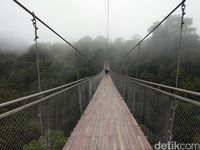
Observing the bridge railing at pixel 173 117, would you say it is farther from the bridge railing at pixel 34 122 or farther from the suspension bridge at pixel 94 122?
the bridge railing at pixel 34 122

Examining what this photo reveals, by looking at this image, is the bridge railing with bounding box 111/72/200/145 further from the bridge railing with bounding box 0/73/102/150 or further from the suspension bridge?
the bridge railing with bounding box 0/73/102/150

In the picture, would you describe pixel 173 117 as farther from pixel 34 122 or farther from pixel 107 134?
pixel 107 134

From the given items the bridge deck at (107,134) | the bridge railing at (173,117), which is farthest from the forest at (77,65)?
the bridge deck at (107,134)

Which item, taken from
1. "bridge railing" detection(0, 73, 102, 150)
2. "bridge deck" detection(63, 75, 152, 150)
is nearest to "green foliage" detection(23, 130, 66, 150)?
"bridge railing" detection(0, 73, 102, 150)

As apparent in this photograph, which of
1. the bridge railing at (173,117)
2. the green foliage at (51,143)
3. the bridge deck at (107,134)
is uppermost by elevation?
the bridge railing at (173,117)

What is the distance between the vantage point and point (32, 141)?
192cm

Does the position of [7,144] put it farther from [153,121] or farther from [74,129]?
[74,129]

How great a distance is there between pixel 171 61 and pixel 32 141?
47.2ft

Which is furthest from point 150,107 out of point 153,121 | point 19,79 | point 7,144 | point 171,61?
point 171,61

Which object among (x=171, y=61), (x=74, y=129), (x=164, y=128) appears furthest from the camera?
(x=171, y=61)

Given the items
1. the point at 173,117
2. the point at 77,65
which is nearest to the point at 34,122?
the point at 173,117

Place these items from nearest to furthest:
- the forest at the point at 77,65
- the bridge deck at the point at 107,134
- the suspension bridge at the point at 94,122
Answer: the suspension bridge at the point at 94,122
the bridge deck at the point at 107,134
the forest at the point at 77,65

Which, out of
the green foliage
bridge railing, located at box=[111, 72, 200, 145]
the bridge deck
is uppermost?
bridge railing, located at box=[111, 72, 200, 145]

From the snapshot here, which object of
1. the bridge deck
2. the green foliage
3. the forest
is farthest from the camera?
the forest
